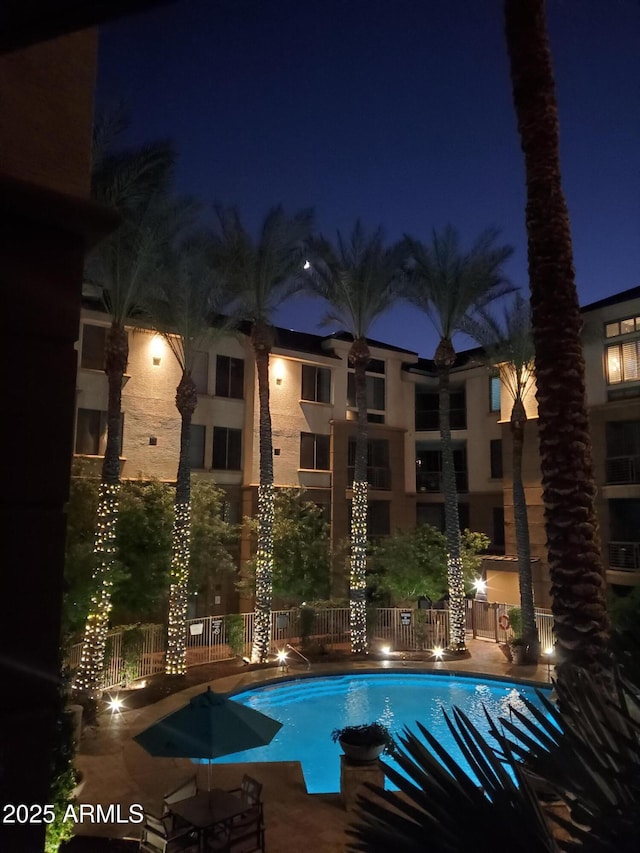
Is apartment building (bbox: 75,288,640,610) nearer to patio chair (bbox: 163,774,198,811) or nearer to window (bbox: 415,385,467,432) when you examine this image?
window (bbox: 415,385,467,432)

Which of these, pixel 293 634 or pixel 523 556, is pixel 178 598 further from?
pixel 523 556

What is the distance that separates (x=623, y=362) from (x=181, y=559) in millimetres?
18505

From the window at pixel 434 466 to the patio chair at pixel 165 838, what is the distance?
83.9 ft

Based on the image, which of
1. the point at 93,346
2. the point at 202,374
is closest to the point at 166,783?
the point at 93,346

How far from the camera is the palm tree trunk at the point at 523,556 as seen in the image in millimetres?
19469

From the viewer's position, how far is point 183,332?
18.2 m

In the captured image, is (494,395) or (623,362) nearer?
(623,362)

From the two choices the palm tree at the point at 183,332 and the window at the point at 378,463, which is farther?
the window at the point at 378,463

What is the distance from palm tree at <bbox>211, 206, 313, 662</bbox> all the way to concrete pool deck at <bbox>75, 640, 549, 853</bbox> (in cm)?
451

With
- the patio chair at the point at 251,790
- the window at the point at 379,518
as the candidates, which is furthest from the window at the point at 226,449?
the patio chair at the point at 251,790

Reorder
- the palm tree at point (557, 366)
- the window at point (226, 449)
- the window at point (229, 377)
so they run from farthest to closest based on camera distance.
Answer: the window at point (229, 377), the window at point (226, 449), the palm tree at point (557, 366)

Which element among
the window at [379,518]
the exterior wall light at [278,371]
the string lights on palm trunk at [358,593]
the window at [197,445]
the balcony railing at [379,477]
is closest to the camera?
the string lights on palm trunk at [358,593]

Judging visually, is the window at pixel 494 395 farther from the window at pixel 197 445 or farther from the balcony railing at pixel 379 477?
the window at pixel 197 445

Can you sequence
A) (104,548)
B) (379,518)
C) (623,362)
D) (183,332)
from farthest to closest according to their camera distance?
1. (379,518)
2. (623,362)
3. (183,332)
4. (104,548)
